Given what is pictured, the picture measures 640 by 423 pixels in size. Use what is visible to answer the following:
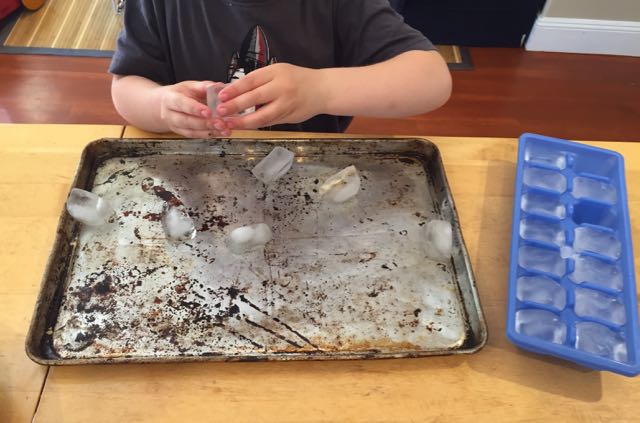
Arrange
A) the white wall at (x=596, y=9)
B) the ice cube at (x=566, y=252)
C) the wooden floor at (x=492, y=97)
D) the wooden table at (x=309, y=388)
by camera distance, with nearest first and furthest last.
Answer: the wooden table at (x=309, y=388) → the ice cube at (x=566, y=252) → the wooden floor at (x=492, y=97) → the white wall at (x=596, y=9)

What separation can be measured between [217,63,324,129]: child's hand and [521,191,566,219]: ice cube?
278 mm

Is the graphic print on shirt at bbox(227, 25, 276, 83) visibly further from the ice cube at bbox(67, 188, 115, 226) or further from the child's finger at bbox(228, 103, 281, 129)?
the ice cube at bbox(67, 188, 115, 226)

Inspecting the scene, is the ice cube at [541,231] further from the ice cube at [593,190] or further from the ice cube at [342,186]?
the ice cube at [342,186]

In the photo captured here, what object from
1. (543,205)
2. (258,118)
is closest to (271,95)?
(258,118)

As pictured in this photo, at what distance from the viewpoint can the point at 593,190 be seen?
606 mm

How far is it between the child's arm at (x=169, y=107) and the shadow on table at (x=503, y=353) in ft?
1.07

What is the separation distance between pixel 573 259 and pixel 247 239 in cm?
34

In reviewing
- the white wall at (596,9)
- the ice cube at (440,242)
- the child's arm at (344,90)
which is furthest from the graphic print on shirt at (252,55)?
the white wall at (596,9)

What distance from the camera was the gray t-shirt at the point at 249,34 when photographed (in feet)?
2.33

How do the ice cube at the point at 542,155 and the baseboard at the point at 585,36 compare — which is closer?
the ice cube at the point at 542,155

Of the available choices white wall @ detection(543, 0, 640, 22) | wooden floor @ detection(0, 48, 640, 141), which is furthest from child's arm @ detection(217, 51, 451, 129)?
white wall @ detection(543, 0, 640, 22)

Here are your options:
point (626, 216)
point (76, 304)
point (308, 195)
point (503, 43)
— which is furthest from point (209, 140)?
point (503, 43)

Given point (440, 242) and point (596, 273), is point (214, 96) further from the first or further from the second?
point (596, 273)

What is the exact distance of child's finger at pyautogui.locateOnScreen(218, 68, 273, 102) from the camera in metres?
0.58
